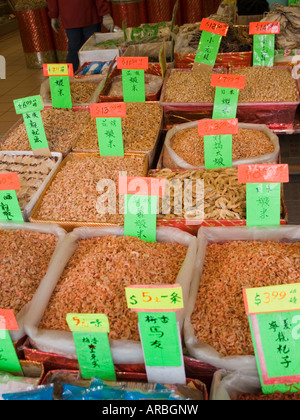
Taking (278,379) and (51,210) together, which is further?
(51,210)

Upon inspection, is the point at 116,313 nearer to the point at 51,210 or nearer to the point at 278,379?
the point at 278,379

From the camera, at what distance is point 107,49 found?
12.2 ft

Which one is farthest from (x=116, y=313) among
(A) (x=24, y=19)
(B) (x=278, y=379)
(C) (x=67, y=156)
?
(A) (x=24, y=19)

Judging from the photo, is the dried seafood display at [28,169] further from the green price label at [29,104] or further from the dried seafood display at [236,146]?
the dried seafood display at [236,146]

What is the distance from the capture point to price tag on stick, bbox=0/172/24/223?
173 centimetres

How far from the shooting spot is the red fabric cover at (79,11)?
13.9ft

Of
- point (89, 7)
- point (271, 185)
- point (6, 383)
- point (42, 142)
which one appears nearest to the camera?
point (6, 383)

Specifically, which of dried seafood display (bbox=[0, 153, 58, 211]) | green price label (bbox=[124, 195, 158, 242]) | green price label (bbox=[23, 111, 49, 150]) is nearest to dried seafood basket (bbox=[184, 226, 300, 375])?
green price label (bbox=[124, 195, 158, 242])

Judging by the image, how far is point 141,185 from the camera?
164cm

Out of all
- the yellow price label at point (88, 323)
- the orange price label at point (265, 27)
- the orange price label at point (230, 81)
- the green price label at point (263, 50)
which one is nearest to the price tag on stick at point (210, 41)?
the orange price label at point (265, 27)

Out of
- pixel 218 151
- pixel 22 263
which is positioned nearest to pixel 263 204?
pixel 218 151

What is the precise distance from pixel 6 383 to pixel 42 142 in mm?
1447

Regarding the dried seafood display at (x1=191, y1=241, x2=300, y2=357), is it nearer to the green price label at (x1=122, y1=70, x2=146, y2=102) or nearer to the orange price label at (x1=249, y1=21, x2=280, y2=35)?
the green price label at (x1=122, y1=70, x2=146, y2=102)

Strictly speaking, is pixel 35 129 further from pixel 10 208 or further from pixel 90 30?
pixel 90 30
